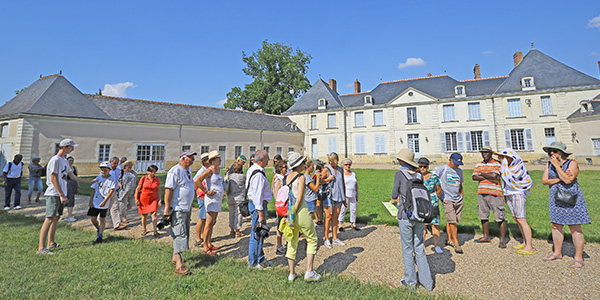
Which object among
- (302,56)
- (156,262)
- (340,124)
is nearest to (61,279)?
(156,262)

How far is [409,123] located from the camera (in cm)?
2456

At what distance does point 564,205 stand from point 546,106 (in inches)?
953

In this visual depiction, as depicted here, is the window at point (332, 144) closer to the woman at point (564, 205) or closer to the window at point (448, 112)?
the window at point (448, 112)

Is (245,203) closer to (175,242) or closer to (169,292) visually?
(175,242)

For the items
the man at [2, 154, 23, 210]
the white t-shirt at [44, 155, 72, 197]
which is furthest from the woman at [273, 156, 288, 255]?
the man at [2, 154, 23, 210]

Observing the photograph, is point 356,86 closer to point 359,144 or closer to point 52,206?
point 359,144

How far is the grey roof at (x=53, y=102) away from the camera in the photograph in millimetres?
15594

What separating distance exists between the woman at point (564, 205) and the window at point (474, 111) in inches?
889

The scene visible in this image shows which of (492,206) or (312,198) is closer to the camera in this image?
(492,206)

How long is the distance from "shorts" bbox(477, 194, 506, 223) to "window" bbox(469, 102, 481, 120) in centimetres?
2235

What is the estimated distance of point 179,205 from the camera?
3510mm

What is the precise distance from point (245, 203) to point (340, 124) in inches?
923

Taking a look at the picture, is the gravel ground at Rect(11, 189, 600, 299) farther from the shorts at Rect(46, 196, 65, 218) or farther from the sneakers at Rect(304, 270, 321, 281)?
the shorts at Rect(46, 196, 65, 218)

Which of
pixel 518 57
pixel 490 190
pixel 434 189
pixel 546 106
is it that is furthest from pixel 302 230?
pixel 518 57
